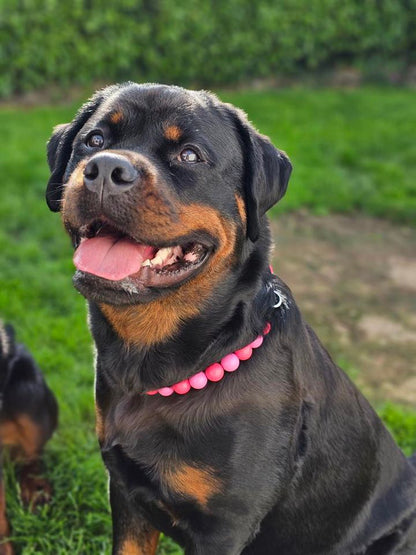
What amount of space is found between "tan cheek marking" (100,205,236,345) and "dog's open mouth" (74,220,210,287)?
0.07 metres

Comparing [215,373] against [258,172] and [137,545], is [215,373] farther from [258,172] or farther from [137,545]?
[137,545]

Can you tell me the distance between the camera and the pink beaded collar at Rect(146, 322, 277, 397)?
239 cm

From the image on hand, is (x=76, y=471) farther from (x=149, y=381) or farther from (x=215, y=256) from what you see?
(x=215, y=256)

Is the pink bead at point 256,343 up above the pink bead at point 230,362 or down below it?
above

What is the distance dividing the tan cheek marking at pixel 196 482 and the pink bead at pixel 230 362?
32 centimetres

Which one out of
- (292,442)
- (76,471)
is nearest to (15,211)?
(76,471)

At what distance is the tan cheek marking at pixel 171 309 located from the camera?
7.82ft

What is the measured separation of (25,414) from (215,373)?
4.30 ft

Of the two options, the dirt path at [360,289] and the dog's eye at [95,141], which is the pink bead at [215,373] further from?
the dirt path at [360,289]

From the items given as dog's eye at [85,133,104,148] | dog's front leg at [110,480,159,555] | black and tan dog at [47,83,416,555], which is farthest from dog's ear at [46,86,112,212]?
dog's front leg at [110,480,159,555]

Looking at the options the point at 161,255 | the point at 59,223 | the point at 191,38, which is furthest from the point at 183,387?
the point at 191,38

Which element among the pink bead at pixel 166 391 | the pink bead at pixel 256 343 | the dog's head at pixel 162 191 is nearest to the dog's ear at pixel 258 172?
the dog's head at pixel 162 191

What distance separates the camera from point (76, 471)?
3518 mm

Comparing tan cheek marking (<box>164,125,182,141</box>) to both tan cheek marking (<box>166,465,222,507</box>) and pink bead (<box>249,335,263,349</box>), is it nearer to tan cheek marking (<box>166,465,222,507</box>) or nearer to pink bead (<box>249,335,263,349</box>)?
pink bead (<box>249,335,263,349</box>)
